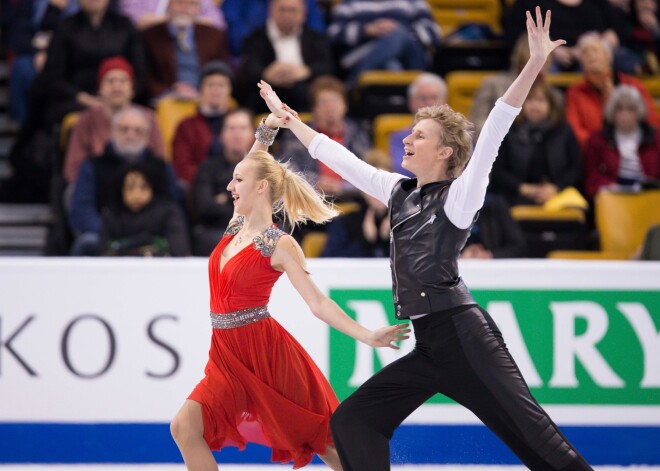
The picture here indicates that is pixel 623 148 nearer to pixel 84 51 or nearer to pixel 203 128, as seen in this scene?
pixel 203 128

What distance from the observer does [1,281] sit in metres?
5.29

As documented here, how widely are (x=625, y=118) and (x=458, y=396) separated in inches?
170

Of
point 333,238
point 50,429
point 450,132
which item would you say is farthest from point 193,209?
point 450,132

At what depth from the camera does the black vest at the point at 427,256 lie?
3.81 metres

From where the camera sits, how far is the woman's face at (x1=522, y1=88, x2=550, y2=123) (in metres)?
7.45

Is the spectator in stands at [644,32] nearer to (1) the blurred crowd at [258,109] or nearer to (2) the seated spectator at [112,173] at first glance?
(1) the blurred crowd at [258,109]

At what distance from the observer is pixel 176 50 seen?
26.6ft

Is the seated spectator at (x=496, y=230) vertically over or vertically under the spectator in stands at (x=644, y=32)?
Answer: under

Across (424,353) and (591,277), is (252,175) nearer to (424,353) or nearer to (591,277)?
(424,353)

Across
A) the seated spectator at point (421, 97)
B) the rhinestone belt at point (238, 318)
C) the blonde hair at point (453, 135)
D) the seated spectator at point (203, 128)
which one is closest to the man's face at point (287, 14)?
the seated spectator at point (203, 128)

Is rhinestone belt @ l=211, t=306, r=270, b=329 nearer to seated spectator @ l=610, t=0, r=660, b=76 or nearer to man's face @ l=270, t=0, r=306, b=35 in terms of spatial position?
man's face @ l=270, t=0, r=306, b=35

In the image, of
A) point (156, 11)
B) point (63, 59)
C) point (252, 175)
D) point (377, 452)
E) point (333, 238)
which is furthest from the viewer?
point (156, 11)

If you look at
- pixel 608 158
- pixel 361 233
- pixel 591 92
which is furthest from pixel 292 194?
pixel 591 92

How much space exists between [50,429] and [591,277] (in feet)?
8.78
